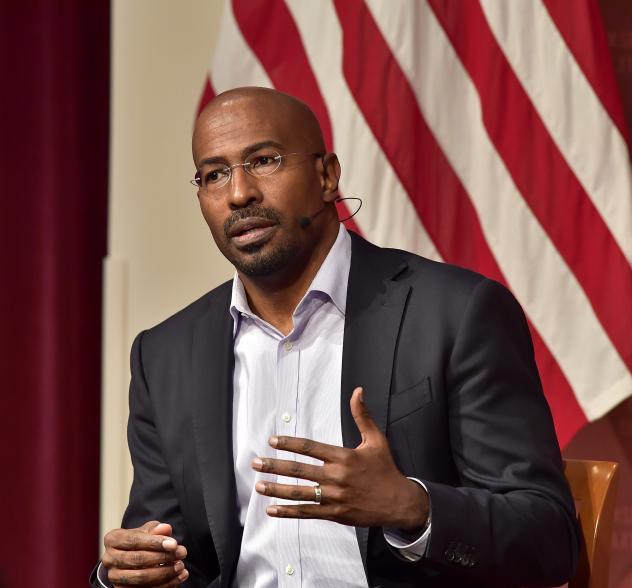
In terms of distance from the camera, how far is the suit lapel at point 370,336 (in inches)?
62.6

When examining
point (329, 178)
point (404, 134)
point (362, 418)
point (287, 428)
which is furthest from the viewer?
point (404, 134)

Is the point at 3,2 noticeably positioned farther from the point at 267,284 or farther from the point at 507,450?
the point at 507,450

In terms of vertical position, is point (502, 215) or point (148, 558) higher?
point (502, 215)

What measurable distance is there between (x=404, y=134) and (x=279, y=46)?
0.39 meters

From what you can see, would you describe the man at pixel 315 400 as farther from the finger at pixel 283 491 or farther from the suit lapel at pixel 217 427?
the finger at pixel 283 491

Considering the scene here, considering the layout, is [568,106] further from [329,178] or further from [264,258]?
[264,258]

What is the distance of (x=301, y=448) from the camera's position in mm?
1246

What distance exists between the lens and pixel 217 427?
66.9 inches

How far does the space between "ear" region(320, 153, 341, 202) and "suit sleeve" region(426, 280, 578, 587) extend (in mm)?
306

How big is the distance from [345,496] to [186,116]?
1839 millimetres

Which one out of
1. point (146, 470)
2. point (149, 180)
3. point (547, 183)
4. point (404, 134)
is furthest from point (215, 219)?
point (149, 180)

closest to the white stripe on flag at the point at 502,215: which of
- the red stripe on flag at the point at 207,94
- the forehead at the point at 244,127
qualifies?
the red stripe on flag at the point at 207,94

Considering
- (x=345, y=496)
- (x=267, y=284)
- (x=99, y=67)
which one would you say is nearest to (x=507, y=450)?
(x=345, y=496)

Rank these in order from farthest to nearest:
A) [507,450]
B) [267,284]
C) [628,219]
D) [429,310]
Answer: [628,219]
[267,284]
[429,310]
[507,450]
